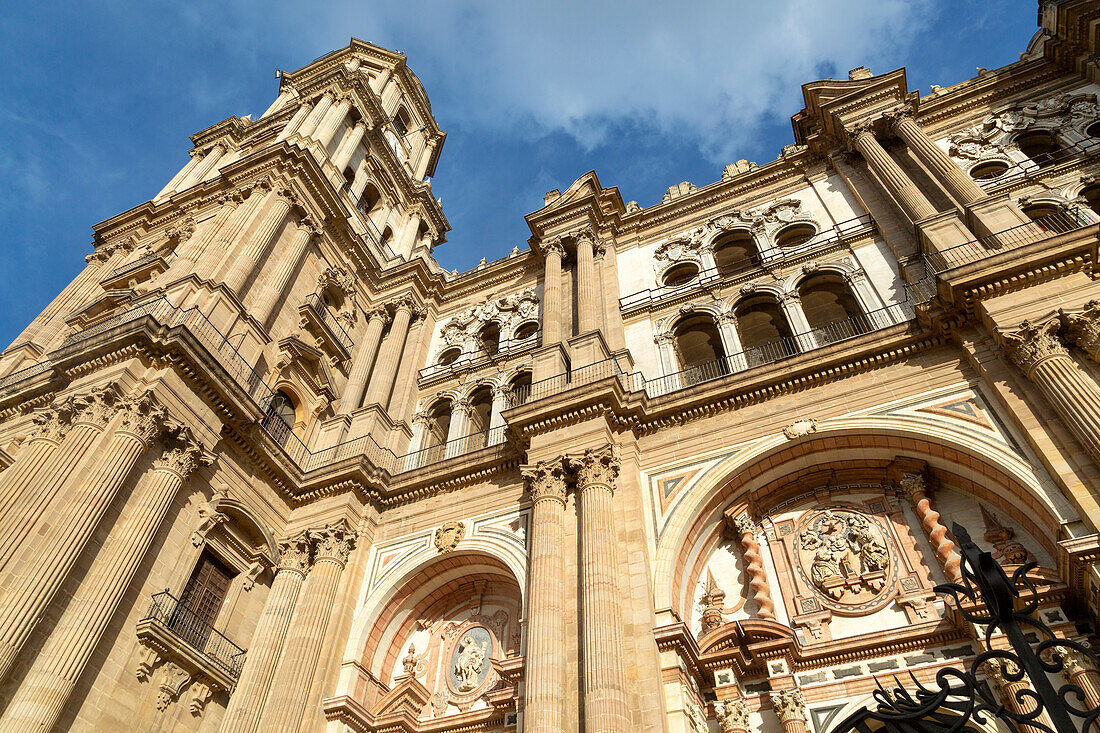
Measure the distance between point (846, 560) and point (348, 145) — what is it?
85.9 feet

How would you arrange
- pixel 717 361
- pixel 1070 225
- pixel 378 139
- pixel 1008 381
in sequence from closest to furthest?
pixel 1008 381, pixel 1070 225, pixel 717 361, pixel 378 139

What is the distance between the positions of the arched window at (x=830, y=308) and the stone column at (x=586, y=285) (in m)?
5.43

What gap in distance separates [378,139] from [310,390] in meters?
16.4

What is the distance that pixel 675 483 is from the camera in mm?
15695

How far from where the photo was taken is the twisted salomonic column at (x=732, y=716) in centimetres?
1245

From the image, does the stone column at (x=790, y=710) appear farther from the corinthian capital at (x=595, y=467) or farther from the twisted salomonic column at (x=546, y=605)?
the corinthian capital at (x=595, y=467)

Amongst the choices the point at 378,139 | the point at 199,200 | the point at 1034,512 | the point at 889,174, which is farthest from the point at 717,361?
the point at 378,139

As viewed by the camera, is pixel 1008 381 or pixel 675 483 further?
pixel 675 483

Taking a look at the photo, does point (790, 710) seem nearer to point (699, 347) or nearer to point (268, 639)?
point (699, 347)

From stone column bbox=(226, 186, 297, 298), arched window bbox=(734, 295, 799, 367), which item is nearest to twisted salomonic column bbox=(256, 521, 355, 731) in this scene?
stone column bbox=(226, 186, 297, 298)

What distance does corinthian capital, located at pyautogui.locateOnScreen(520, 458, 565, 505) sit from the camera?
51.0 ft

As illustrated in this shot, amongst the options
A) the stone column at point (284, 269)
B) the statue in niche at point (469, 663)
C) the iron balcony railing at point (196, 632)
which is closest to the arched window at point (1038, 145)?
the statue in niche at point (469, 663)

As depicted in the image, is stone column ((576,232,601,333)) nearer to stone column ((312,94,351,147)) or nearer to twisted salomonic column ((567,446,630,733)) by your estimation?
twisted salomonic column ((567,446,630,733))

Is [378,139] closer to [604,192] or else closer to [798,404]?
[604,192]
